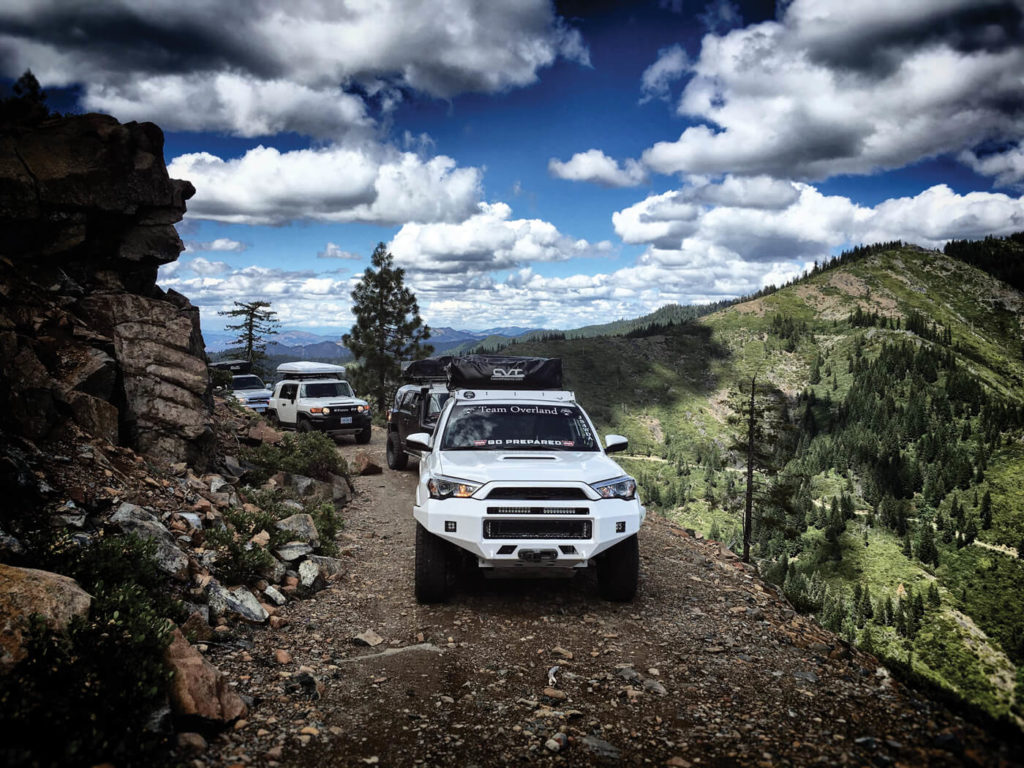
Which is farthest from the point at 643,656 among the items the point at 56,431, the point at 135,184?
the point at 135,184

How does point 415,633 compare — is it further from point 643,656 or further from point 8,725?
point 8,725

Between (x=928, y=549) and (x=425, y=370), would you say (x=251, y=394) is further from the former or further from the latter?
(x=928, y=549)

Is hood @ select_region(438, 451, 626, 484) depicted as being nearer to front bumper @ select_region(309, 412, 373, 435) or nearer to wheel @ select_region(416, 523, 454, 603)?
wheel @ select_region(416, 523, 454, 603)

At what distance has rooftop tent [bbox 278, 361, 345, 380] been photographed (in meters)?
20.4

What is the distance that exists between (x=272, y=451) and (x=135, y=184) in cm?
562

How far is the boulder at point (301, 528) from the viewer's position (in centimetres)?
787

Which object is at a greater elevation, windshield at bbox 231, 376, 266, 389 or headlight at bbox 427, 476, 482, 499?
windshield at bbox 231, 376, 266, 389

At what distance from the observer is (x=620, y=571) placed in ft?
20.6

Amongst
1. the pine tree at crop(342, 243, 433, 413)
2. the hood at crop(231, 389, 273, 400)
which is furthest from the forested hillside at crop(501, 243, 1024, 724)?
the hood at crop(231, 389, 273, 400)

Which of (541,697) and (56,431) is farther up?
(56,431)

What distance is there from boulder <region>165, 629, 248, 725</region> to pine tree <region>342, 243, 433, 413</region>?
33.3m

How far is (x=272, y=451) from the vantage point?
1212 centimetres

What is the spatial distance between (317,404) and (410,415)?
521 cm

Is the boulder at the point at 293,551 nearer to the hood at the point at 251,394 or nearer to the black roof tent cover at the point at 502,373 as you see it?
the black roof tent cover at the point at 502,373
